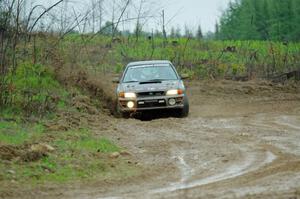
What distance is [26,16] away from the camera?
1906 centimetres

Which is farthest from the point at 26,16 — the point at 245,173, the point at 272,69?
the point at 272,69

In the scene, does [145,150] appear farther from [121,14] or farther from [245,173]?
[121,14]

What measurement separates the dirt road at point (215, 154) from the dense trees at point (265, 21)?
59138 millimetres

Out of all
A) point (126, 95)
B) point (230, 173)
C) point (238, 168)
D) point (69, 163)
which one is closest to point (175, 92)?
point (126, 95)

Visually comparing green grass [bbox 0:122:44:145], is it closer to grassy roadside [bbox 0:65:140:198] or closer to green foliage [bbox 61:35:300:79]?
grassy roadside [bbox 0:65:140:198]

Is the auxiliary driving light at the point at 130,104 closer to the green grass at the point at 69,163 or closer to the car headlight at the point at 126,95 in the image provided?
the car headlight at the point at 126,95

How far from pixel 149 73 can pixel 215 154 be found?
7086 mm

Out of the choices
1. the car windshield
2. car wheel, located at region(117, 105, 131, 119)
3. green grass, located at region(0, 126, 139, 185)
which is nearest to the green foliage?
the car windshield

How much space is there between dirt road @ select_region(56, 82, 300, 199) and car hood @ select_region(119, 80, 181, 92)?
0.95 m

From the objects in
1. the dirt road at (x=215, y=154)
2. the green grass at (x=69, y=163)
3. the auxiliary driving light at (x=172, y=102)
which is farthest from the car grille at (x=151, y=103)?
the green grass at (x=69, y=163)

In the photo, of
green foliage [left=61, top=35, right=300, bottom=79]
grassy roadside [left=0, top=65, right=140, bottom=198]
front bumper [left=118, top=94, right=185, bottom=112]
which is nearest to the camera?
grassy roadside [left=0, top=65, right=140, bottom=198]

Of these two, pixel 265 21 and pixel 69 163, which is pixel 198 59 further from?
pixel 265 21

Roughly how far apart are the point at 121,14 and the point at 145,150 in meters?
15.8

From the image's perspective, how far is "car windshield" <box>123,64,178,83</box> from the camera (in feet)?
55.9
